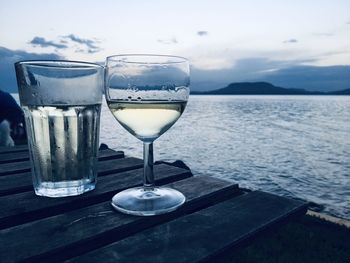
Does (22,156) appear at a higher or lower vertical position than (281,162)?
higher

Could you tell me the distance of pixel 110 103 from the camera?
4.29 ft

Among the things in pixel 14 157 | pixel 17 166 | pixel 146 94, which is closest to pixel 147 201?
pixel 146 94

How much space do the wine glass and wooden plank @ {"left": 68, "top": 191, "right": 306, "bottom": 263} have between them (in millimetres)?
147

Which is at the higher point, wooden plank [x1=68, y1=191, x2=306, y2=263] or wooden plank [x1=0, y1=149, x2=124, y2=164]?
wooden plank [x1=68, y1=191, x2=306, y2=263]

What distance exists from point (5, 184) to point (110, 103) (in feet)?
2.27

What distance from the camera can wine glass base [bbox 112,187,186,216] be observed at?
1.18m

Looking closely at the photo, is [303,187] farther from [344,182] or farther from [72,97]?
[72,97]

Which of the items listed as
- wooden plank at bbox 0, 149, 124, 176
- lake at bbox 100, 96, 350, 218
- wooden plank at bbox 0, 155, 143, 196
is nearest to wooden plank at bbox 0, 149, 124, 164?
wooden plank at bbox 0, 149, 124, 176

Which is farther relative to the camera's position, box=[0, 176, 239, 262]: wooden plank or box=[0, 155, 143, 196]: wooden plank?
box=[0, 155, 143, 196]: wooden plank

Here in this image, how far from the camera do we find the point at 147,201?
1.27 metres

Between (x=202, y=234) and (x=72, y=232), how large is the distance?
0.41 metres

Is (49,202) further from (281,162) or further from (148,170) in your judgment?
(281,162)

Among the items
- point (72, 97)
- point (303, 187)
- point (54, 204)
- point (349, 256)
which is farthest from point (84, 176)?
point (303, 187)

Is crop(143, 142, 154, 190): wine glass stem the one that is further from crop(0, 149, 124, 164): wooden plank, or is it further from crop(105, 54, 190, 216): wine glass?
crop(0, 149, 124, 164): wooden plank
